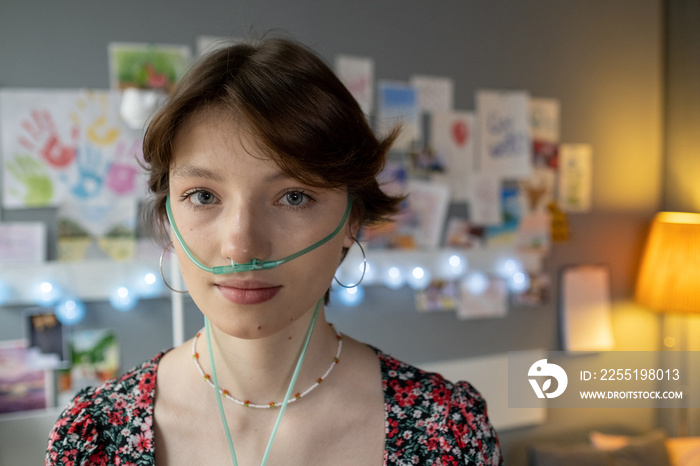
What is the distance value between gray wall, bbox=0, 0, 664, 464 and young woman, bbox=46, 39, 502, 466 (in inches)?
37.8

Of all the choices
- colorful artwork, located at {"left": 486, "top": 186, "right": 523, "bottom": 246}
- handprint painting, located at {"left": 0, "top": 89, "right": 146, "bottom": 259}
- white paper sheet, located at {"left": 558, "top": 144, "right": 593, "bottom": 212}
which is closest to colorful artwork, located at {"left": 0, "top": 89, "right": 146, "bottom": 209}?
handprint painting, located at {"left": 0, "top": 89, "right": 146, "bottom": 259}

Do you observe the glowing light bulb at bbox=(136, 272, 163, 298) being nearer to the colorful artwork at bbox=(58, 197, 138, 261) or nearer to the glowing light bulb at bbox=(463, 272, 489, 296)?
the colorful artwork at bbox=(58, 197, 138, 261)

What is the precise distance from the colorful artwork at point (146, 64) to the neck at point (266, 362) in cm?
116

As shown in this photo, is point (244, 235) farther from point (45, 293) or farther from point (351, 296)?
point (351, 296)

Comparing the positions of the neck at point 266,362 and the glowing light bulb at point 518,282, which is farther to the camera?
the glowing light bulb at point 518,282

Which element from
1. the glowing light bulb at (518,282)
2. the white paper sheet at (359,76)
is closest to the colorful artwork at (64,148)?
the white paper sheet at (359,76)

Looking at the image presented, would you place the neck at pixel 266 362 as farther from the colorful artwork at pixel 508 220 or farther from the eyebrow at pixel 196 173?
the colorful artwork at pixel 508 220

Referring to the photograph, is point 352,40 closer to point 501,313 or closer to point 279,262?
point 501,313

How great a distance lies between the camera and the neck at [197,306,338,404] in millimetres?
859

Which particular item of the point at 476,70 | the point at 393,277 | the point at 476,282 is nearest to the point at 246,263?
the point at 393,277

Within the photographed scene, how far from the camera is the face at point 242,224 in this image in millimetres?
728

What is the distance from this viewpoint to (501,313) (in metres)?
2.31

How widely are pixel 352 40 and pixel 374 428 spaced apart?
151 cm

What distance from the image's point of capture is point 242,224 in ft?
2.35
